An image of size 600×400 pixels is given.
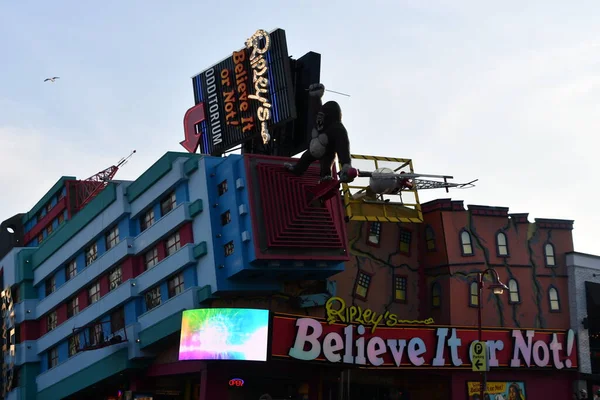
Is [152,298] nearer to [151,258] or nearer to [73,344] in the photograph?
[151,258]

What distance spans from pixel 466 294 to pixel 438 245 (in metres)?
3.50

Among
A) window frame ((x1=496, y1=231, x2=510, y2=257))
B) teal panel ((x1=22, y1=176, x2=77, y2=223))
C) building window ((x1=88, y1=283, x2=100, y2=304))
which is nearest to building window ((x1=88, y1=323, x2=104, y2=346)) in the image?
building window ((x1=88, y1=283, x2=100, y2=304))

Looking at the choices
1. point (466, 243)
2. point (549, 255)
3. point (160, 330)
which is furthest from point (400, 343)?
point (160, 330)

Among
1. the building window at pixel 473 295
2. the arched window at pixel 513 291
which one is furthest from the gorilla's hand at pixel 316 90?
the arched window at pixel 513 291

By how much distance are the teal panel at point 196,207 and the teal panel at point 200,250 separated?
1.80 m

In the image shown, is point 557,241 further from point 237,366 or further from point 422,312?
point 237,366

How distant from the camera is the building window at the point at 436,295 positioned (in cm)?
5694

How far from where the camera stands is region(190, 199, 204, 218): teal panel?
1990 inches

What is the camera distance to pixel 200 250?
50.1 meters

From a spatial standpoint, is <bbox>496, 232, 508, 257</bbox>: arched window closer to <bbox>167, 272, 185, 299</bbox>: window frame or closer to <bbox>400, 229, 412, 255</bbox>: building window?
<bbox>400, 229, 412, 255</bbox>: building window

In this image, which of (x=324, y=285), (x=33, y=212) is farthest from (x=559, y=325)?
(x=33, y=212)

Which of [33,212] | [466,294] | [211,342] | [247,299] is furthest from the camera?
[33,212]

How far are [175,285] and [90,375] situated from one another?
11.1m

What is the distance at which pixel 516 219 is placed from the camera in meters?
58.6
